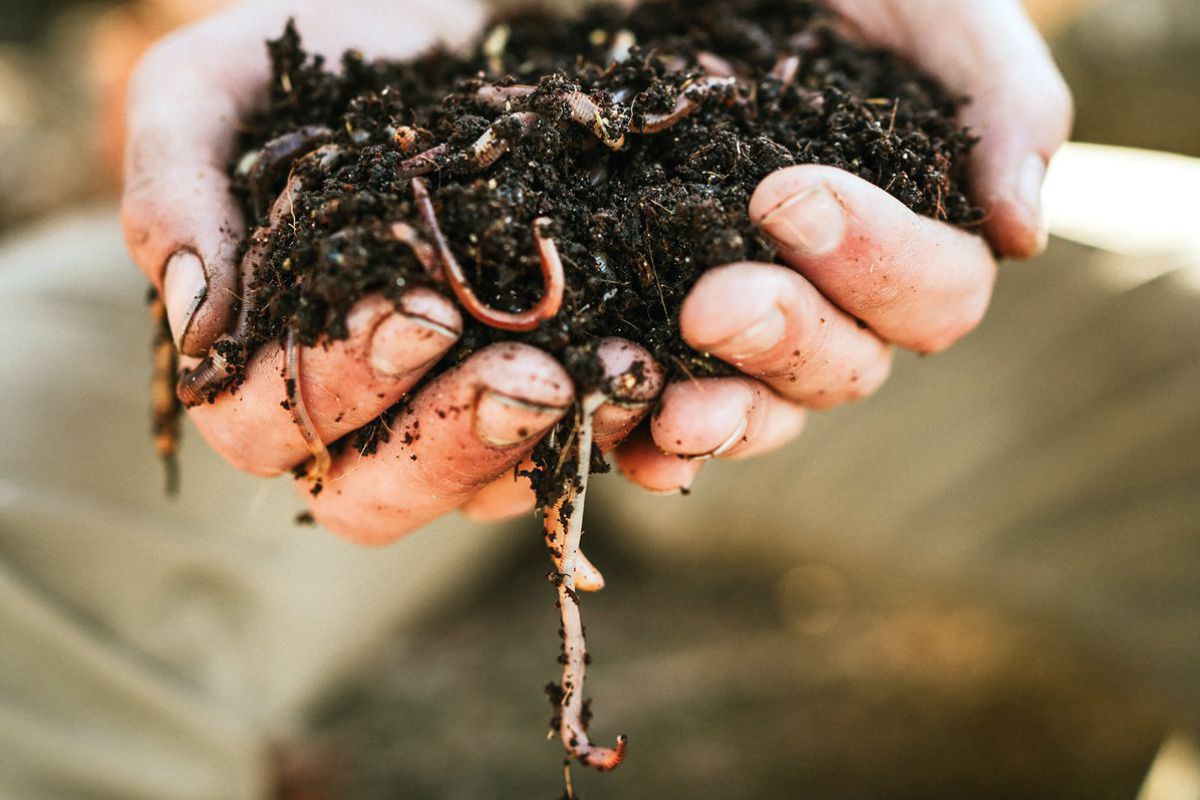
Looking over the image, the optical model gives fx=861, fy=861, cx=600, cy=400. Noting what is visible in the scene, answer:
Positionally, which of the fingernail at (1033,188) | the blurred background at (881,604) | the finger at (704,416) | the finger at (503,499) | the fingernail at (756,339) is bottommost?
the blurred background at (881,604)

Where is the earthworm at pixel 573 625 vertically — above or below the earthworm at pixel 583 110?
below

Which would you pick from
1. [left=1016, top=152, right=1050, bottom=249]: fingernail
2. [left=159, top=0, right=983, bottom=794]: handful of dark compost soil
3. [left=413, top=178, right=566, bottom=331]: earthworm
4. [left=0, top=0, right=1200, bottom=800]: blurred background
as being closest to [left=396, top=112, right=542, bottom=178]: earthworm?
[left=159, top=0, right=983, bottom=794]: handful of dark compost soil

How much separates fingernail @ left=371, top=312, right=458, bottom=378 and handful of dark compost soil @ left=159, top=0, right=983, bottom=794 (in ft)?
0.17

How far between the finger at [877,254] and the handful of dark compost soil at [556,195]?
73mm

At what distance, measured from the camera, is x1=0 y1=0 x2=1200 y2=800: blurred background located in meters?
2.78

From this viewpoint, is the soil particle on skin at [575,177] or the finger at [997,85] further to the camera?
the finger at [997,85]

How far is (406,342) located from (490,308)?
16 centimetres

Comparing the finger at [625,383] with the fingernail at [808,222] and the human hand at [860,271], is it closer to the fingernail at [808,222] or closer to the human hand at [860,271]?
the human hand at [860,271]

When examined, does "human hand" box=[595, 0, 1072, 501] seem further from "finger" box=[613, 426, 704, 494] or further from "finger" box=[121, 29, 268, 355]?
"finger" box=[121, 29, 268, 355]

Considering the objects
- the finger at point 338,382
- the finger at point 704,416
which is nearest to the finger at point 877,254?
the finger at point 704,416

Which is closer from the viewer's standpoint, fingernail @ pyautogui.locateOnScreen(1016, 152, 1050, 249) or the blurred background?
fingernail @ pyautogui.locateOnScreen(1016, 152, 1050, 249)

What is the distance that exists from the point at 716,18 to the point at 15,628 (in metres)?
2.61

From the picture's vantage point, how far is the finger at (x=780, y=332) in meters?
1.49

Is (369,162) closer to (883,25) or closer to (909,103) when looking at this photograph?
(909,103)
